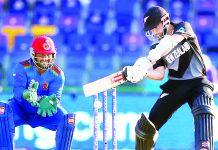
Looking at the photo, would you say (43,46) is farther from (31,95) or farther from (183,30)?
(183,30)

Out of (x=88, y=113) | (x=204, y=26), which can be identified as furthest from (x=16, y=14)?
(x=88, y=113)

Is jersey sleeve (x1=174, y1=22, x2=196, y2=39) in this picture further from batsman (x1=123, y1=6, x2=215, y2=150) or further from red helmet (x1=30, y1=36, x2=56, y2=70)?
red helmet (x1=30, y1=36, x2=56, y2=70)

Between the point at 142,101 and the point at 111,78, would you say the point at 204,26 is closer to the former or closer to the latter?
the point at 142,101

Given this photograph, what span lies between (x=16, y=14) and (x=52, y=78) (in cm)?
670

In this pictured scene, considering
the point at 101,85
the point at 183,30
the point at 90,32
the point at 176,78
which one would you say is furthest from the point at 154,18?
the point at 90,32

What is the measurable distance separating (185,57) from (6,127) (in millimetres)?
1475

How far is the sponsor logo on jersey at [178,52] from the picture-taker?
5.79 metres

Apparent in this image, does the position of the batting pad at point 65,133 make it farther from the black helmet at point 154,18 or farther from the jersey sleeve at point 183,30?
the jersey sleeve at point 183,30

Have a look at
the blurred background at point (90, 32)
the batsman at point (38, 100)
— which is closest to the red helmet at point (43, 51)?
the batsman at point (38, 100)

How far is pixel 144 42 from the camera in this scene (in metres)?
12.2

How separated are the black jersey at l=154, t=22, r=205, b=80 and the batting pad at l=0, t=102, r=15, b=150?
4.18ft

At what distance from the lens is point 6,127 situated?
5.91 metres

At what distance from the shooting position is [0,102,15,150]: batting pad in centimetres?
589

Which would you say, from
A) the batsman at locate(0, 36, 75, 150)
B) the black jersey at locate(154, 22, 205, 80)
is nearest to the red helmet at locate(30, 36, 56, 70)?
the batsman at locate(0, 36, 75, 150)
